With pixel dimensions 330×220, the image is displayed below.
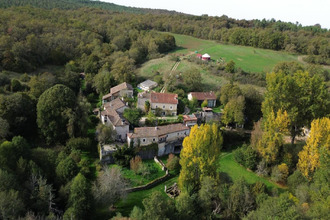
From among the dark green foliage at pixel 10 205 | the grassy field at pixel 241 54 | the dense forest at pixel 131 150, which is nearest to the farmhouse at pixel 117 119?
the dense forest at pixel 131 150

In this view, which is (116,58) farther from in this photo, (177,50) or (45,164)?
(45,164)

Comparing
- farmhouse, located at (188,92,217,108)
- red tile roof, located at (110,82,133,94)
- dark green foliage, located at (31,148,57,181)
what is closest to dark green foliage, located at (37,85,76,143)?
dark green foliage, located at (31,148,57,181)

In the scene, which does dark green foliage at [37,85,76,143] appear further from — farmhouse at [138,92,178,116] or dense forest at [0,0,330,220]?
farmhouse at [138,92,178,116]

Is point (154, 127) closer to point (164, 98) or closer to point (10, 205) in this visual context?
point (164, 98)

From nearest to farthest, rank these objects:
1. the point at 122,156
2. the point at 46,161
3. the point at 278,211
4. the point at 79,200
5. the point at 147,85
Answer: the point at 278,211 < the point at 79,200 < the point at 46,161 < the point at 122,156 < the point at 147,85

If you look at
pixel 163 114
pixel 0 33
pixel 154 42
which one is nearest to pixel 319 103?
pixel 163 114

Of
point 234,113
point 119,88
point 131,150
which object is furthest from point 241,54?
point 131,150
